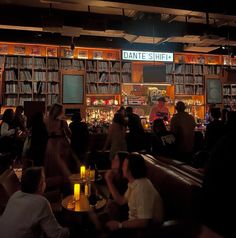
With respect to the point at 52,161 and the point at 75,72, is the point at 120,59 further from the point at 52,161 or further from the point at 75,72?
the point at 52,161

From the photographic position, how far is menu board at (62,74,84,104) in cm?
812

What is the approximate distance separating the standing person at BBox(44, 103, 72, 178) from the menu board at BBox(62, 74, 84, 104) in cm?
364

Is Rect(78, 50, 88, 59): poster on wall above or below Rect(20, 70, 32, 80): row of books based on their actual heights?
above

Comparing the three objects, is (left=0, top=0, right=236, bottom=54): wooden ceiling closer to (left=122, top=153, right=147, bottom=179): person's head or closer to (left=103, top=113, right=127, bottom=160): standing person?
(left=103, top=113, right=127, bottom=160): standing person

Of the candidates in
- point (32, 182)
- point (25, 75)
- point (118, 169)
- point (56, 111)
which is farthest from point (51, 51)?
point (32, 182)

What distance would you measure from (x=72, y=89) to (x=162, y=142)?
4.64 meters

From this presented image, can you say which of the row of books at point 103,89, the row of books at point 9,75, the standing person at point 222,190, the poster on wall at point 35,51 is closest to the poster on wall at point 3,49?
the row of books at point 9,75

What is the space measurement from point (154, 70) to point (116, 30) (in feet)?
9.75

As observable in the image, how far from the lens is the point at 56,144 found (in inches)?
178

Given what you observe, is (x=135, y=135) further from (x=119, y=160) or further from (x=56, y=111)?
(x=119, y=160)

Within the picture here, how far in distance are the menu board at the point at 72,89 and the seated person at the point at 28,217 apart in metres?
6.05

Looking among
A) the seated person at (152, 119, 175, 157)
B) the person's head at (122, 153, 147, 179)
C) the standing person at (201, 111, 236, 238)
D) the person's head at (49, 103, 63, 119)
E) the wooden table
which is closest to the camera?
the standing person at (201, 111, 236, 238)

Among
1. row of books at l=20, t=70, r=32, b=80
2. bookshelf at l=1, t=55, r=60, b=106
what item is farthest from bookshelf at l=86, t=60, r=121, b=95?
row of books at l=20, t=70, r=32, b=80

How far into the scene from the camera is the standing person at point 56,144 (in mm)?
4453
